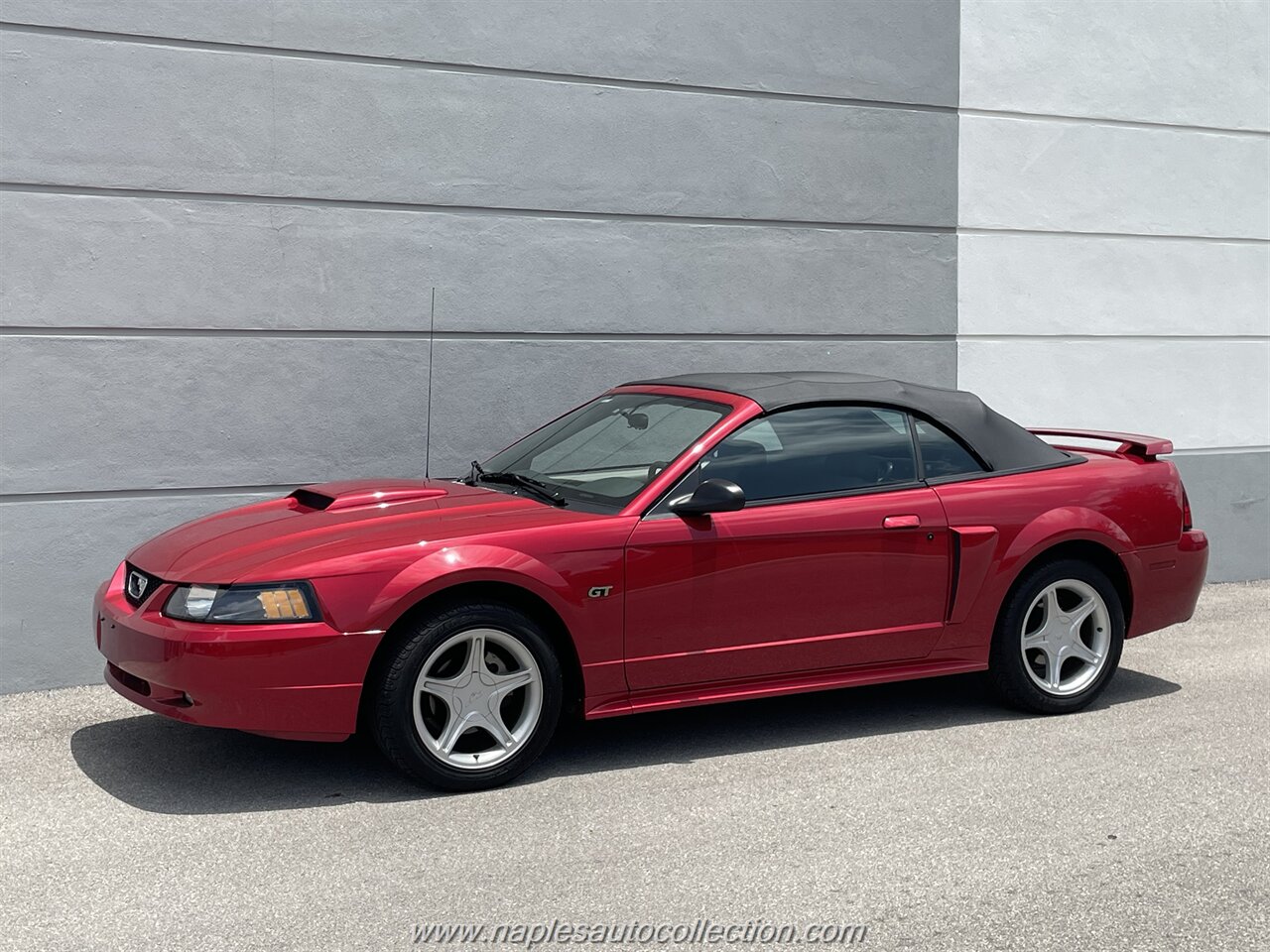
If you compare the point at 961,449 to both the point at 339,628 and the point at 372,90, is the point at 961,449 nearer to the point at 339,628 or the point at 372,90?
the point at 339,628

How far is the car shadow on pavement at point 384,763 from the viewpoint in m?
5.09

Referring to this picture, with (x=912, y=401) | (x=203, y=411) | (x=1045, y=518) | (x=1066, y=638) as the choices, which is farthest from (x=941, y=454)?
(x=203, y=411)

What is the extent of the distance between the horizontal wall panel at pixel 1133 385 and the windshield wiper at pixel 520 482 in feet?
13.1

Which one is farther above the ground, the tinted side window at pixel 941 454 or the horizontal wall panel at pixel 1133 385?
the horizontal wall panel at pixel 1133 385

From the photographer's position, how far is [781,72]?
8.42 meters

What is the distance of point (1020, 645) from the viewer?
6090mm

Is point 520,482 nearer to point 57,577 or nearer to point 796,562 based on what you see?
point 796,562

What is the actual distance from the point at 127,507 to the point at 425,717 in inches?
101

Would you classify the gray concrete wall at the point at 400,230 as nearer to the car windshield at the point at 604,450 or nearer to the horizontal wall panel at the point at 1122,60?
the horizontal wall panel at the point at 1122,60

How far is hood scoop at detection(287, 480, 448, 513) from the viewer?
18.6ft

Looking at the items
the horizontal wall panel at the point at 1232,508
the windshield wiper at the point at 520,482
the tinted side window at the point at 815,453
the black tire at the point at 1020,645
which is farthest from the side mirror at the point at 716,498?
the horizontal wall panel at the point at 1232,508

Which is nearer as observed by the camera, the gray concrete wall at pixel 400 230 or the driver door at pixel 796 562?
the driver door at pixel 796 562

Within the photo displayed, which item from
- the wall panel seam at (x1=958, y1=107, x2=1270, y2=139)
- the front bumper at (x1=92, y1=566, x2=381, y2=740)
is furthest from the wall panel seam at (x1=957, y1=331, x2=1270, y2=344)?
the front bumper at (x1=92, y1=566, x2=381, y2=740)

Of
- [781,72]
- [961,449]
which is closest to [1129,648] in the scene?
[961,449]
